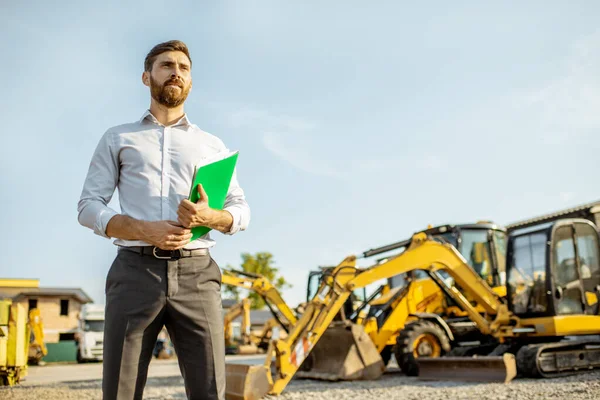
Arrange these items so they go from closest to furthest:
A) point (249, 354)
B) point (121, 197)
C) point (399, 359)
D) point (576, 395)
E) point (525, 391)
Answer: point (121, 197)
point (576, 395)
point (525, 391)
point (399, 359)
point (249, 354)

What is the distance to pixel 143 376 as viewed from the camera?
2.11 meters

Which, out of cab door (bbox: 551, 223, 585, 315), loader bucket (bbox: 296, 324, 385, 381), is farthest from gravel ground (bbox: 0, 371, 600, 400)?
cab door (bbox: 551, 223, 585, 315)

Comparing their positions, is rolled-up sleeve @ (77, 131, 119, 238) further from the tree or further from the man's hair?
the tree

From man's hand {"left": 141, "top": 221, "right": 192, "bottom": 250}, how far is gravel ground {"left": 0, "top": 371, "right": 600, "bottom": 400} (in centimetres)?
635

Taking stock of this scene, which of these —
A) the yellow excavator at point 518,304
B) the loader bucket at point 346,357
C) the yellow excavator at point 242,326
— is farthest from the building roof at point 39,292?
the yellow excavator at point 518,304

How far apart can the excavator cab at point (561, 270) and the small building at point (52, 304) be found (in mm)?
27779

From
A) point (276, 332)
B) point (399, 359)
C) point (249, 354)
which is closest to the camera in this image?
point (399, 359)

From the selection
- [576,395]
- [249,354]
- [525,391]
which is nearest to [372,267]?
[525,391]

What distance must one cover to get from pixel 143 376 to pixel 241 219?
646 millimetres

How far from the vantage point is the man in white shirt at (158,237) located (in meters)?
2.02

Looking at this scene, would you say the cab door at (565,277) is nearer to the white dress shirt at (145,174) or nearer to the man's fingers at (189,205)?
the white dress shirt at (145,174)

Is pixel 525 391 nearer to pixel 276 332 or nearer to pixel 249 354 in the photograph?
pixel 276 332

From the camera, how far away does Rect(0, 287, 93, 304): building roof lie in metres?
32.3

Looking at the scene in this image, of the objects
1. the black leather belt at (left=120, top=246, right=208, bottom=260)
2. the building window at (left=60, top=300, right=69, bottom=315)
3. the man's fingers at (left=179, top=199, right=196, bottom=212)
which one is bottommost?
the black leather belt at (left=120, top=246, right=208, bottom=260)
